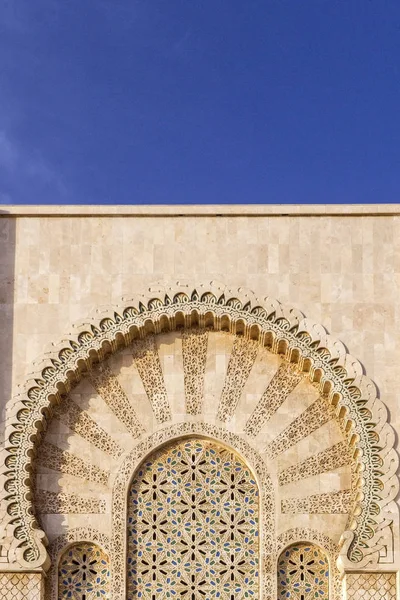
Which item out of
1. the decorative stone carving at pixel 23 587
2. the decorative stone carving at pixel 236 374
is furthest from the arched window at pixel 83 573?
the decorative stone carving at pixel 236 374

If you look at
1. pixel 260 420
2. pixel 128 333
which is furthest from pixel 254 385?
pixel 128 333

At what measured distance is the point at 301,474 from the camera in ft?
30.6

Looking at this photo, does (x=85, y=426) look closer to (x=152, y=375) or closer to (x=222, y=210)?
(x=152, y=375)

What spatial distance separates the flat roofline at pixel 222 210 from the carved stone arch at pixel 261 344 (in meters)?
0.62

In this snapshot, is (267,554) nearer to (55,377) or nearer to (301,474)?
(301,474)

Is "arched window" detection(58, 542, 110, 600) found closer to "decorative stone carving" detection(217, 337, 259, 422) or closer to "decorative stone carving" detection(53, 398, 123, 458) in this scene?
"decorative stone carving" detection(53, 398, 123, 458)

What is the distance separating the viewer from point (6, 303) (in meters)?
9.55

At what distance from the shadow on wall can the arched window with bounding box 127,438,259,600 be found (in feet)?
3.84

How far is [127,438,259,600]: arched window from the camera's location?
9164 millimetres

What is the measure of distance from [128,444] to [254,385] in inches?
40.8

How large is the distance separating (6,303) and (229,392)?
180 cm

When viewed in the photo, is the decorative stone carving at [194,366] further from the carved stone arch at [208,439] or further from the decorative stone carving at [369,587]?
the decorative stone carving at [369,587]

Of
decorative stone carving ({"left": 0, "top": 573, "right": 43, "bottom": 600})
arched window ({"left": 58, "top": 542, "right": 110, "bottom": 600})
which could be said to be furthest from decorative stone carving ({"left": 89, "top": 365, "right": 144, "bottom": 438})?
decorative stone carving ({"left": 0, "top": 573, "right": 43, "bottom": 600})

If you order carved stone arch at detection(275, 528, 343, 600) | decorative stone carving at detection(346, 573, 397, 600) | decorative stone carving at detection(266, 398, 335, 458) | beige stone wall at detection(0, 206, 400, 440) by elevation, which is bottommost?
decorative stone carving at detection(346, 573, 397, 600)
